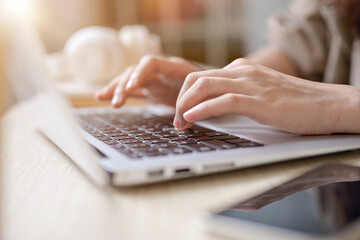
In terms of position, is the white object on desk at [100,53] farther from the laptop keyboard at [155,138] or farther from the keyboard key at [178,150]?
the keyboard key at [178,150]

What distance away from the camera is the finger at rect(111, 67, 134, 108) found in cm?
56

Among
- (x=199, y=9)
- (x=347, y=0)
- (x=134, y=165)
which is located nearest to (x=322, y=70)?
(x=347, y=0)

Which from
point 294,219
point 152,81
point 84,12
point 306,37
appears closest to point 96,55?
point 152,81

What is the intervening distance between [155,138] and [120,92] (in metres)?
0.18

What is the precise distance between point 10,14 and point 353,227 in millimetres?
277

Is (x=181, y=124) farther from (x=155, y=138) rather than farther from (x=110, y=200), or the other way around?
(x=110, y=200)

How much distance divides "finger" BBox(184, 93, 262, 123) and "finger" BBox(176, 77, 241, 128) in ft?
0.05

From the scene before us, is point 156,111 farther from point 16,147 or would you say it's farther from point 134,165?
point 134,165

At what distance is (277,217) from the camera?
9.1 inches

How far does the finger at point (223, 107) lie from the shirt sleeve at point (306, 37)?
574 millimetres

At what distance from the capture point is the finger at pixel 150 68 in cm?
57

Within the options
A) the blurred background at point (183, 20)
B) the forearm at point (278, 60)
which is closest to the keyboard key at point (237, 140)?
the forearm at point (278, 60)

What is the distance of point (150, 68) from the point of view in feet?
1.94

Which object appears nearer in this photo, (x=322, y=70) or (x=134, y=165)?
(x=134, y=165)
